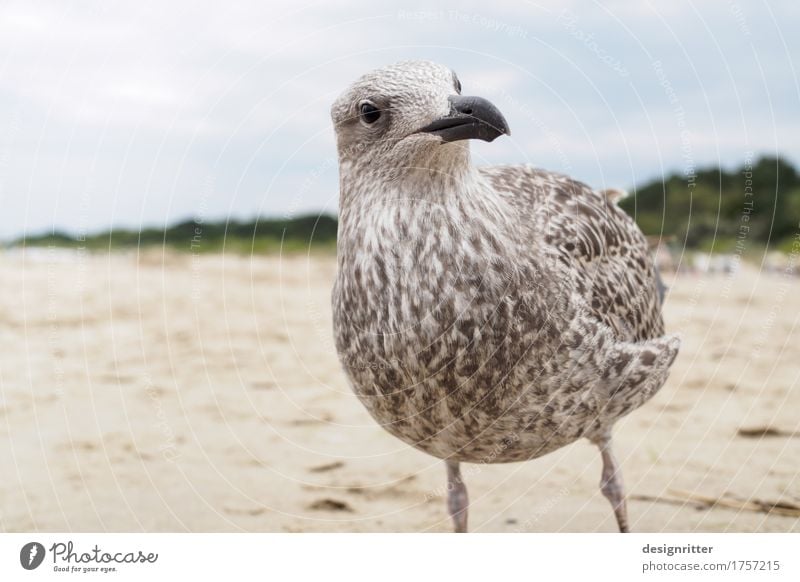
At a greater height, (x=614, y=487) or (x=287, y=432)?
(x=614, y=487)

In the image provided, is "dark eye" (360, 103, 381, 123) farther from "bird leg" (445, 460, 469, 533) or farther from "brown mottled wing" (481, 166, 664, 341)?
"bird leg" (445, 460, 469, 533)

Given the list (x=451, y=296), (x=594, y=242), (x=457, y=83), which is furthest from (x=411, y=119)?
(x=594, y=242)
